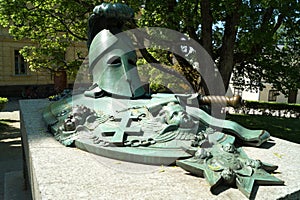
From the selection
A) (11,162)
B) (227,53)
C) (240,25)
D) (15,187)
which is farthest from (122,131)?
(227,53)

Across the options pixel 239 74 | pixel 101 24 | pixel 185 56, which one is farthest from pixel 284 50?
pixel 101 24

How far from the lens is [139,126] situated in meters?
2.79

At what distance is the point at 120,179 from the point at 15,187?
3188 mm

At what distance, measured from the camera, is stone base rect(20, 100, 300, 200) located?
1930 millimetres

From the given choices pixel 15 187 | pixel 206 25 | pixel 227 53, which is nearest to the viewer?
pixel 15 187

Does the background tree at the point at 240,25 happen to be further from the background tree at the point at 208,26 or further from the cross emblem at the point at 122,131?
the cross emblem at the point at 122,131

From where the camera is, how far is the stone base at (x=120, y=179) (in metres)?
1.93

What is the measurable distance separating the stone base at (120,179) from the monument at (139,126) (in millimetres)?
78

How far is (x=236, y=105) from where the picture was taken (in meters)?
2.44

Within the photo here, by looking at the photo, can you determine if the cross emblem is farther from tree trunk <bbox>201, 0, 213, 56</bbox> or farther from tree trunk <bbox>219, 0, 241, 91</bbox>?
tree trunk <bbox>219, 0, 241, 91</bbox>

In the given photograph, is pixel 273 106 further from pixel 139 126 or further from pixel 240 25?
pixel 139 126

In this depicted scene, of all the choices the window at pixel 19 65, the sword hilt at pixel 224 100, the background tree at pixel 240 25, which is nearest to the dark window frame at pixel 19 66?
the window at pixel 19 65

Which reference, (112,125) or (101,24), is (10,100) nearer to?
(101,24)

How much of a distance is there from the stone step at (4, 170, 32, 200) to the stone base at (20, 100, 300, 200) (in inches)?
72.1
